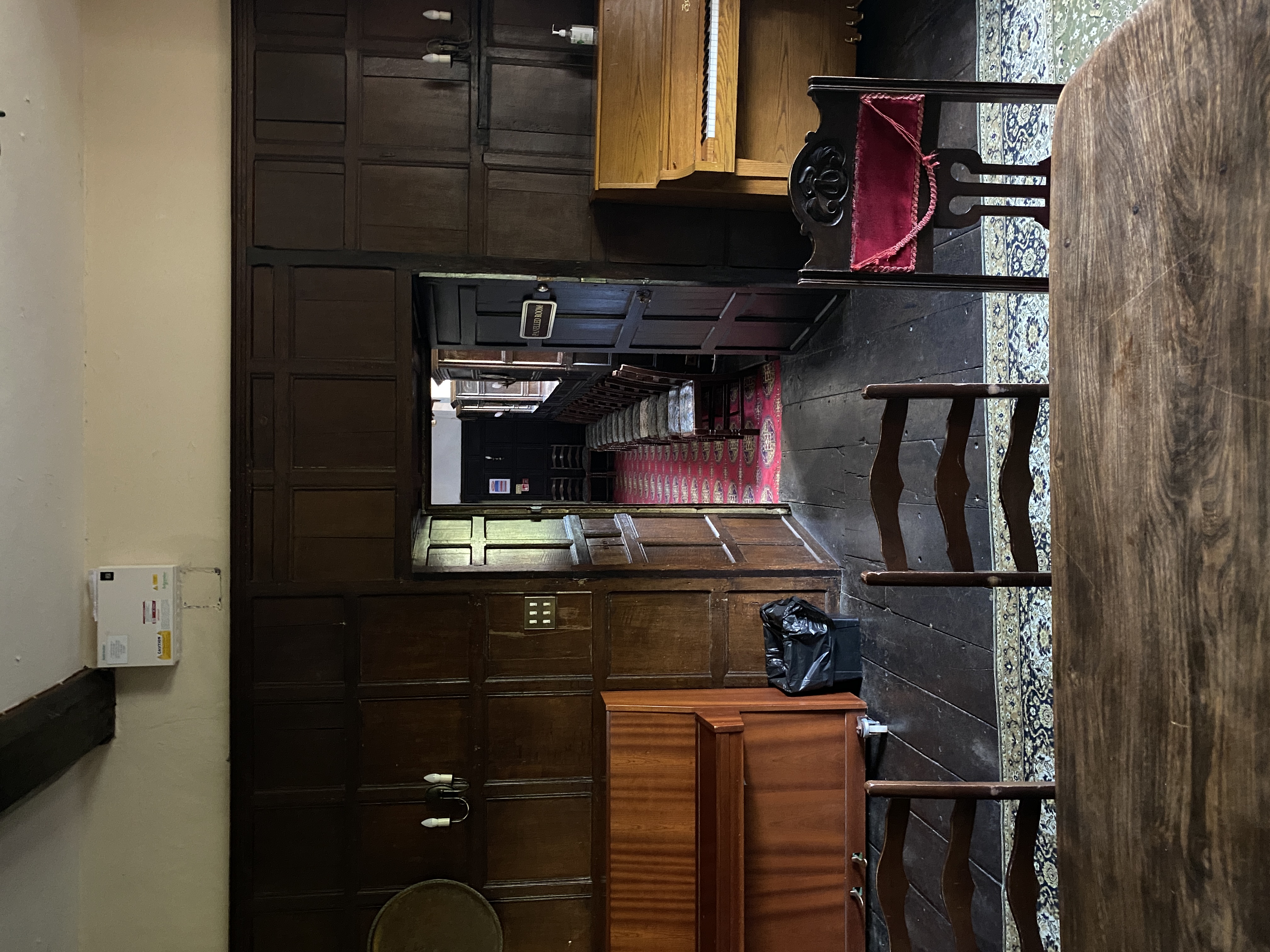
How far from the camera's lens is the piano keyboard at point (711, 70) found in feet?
→ 8.91

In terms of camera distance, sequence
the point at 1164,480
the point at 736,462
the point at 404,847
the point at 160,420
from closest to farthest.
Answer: the point at 1164,480 → the point at 160,420 → the point at 404,847 → the point at 736,462

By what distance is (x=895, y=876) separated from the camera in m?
1.38

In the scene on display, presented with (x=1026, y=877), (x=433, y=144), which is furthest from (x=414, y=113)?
(x=1026, y=877)

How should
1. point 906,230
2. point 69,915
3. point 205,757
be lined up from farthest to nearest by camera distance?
point 205,757 → point 69,915 → point 906,230

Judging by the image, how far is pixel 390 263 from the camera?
3.04m

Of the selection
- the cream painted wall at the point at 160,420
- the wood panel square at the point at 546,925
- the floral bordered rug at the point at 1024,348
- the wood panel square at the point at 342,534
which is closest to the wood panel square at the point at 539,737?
the wood panel square at the point at 546,925

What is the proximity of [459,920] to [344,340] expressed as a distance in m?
2.37

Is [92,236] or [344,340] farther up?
[92,236]

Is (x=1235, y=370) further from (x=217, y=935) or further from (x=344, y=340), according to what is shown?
(x=217, y=935)

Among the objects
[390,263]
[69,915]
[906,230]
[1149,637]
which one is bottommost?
[69,915]

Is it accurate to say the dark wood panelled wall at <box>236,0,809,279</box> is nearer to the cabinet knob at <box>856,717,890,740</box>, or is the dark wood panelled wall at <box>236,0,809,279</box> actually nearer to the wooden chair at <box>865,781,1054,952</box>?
the cabinet knob at <box>856,717,890,740</box>

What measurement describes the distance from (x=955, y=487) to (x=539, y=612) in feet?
6.98

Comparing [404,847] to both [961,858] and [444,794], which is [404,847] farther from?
[961,858]

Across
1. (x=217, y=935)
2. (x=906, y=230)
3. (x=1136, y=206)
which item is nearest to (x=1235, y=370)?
(x=1136, y=206)
